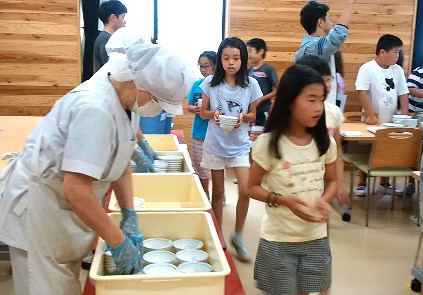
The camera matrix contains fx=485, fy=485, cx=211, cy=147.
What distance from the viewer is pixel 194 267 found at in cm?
152

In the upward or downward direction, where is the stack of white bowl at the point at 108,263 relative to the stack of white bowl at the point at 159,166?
downward

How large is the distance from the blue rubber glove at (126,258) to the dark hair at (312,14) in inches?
81.1

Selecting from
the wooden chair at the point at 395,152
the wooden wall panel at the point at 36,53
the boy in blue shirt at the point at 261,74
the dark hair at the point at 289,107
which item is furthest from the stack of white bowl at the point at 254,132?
the dark hair at the point at 289,107

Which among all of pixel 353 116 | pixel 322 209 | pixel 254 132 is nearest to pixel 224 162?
pixel 254 132

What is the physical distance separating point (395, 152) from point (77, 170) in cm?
300

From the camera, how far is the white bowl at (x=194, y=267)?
1.50m

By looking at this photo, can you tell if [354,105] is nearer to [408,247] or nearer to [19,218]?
[408,247]

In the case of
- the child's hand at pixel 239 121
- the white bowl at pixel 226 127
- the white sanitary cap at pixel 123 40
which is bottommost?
the white bowl at pixel 226 127

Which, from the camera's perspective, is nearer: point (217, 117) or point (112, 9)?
point (217, 117)

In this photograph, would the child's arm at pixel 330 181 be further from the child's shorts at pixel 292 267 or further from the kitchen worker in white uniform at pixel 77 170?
the kitchen worker in white uniform at pixel 77 170

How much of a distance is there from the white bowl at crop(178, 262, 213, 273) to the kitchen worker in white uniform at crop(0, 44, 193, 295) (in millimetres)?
159

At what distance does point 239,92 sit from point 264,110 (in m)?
1.36

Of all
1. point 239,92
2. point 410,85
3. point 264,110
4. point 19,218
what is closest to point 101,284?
point 19,218

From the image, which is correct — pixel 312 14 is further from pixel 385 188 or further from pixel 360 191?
pixel 385 188
